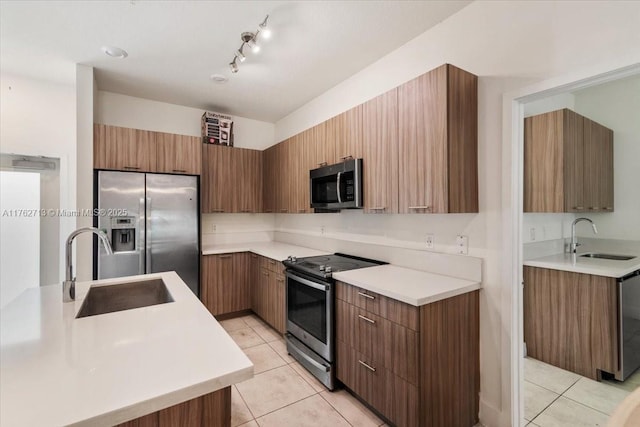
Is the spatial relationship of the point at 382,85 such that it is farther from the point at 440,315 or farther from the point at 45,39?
the point at 45,39

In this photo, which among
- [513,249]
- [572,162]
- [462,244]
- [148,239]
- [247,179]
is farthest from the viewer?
[247,179]

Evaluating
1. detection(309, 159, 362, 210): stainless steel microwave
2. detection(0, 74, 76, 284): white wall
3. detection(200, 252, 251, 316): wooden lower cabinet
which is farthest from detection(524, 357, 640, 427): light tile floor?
detection(0, 74, 76, 284): white wall

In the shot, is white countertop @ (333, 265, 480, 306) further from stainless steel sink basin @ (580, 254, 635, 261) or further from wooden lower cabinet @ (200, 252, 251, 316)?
stainless steel sink basin @ (580, 254, 635, 261)

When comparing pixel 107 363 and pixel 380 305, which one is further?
pixel 380 305

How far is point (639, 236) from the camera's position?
2918 mm

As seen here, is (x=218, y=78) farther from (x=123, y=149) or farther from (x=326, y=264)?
(x=326, y=264)

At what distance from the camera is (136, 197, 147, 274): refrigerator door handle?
305 cm

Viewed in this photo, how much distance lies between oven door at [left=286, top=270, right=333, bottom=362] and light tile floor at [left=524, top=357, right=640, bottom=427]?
1437 mm

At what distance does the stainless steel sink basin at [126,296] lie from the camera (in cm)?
174

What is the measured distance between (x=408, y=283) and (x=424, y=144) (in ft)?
3.04

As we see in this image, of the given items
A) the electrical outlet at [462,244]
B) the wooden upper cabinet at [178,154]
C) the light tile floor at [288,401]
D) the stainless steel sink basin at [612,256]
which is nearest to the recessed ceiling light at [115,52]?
the wooden upper cabinet at [178,154]

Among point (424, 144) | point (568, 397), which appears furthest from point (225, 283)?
point (568, 397)

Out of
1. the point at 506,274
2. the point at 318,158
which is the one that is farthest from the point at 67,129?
the point at 506,274

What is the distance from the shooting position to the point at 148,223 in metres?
3.10
